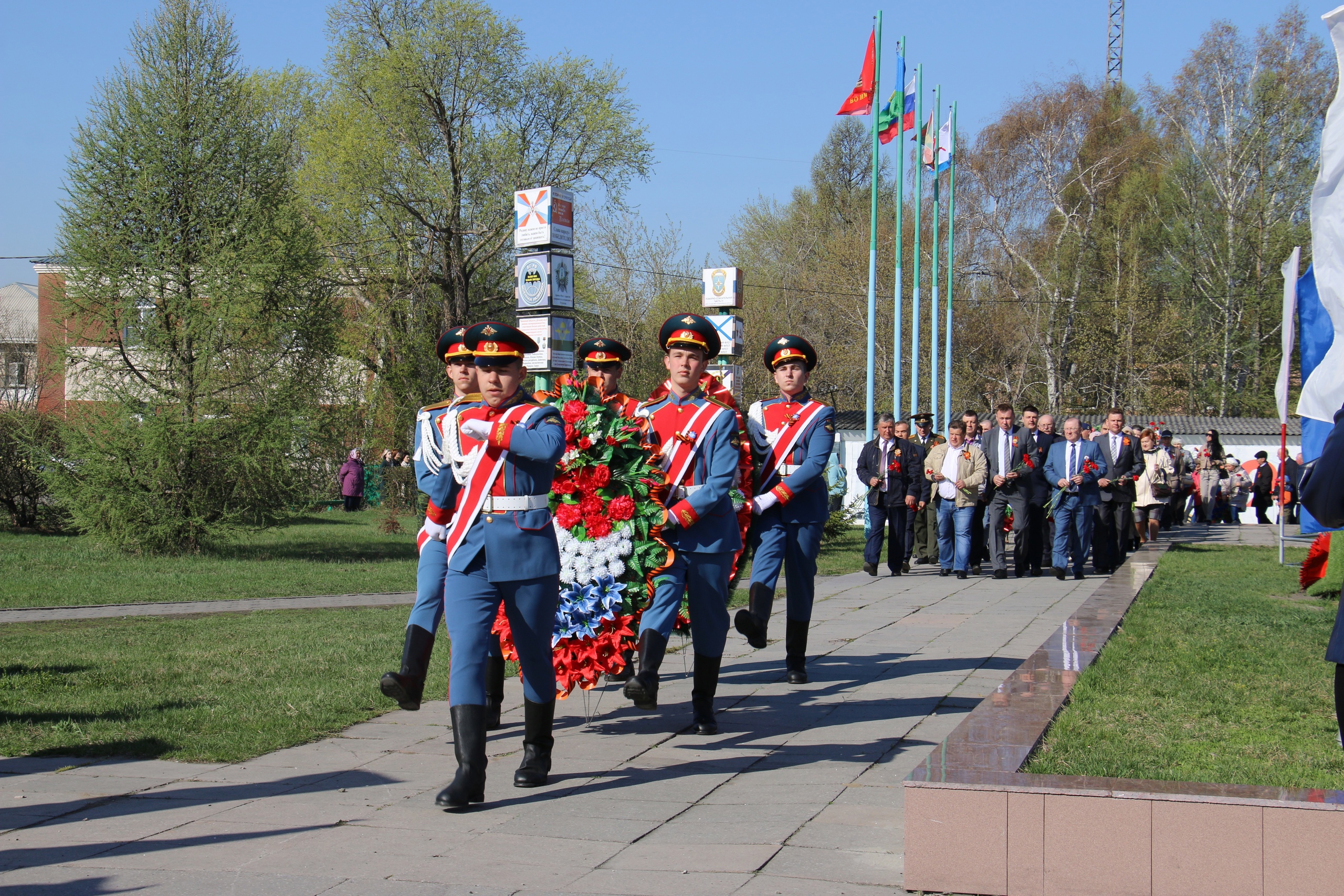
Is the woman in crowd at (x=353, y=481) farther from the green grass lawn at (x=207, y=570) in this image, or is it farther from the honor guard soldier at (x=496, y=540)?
the honor guard soldier at (x=496, y=540)

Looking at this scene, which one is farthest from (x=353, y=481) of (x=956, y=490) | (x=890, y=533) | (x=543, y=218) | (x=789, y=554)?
(x=789, y=554)

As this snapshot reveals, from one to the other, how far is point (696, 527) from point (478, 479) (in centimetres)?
158

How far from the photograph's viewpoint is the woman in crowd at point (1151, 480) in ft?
64.4

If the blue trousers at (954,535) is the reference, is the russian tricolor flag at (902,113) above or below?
above

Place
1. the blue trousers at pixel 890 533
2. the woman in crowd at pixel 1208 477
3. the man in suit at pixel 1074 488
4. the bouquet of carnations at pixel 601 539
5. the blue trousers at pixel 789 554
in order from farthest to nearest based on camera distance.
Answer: the woman in crowd at pixel 1208 477 → the blue trousers at pixel 890 533 → the man in suit at pixel 1074 488 → the blue trousers at pixel 789 554 → the bouquet of carnations at pixel 601 539

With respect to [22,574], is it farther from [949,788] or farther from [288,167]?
[949,788]

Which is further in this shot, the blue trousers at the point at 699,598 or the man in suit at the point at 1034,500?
the man in suit at the point at 1034,500

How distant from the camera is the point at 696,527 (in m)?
6.50

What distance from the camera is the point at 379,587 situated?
15344 millimetres

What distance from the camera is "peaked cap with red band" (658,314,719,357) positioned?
6.68m

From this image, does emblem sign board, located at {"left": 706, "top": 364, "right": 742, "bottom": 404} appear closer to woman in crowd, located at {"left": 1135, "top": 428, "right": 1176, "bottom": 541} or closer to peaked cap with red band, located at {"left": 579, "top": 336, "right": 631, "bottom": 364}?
woman in crowd, located at {"left": 1135, "top": 428, "right": 1176, "bottom": 541}

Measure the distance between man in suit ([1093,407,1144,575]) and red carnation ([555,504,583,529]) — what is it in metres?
10.7

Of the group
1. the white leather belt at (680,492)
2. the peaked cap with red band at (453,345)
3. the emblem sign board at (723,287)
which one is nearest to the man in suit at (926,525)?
the emblem sign board at (723,287)

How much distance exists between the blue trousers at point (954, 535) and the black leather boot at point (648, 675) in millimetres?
9396
